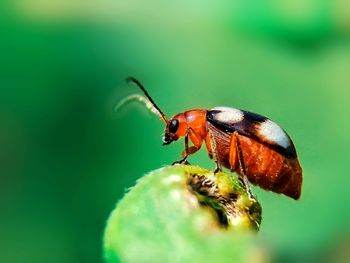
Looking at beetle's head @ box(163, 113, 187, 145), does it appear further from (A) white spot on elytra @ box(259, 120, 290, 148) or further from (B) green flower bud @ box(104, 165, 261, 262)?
(B) green flower bud @ box(104, 165, 261, 262)

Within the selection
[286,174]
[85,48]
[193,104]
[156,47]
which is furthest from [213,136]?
[85,48]

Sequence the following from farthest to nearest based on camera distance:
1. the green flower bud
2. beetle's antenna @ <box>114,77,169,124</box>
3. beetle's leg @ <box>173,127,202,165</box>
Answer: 1. beetle's antenna @ <box>114,77,169,124</box>
2. beetle's leg @ <box>173,127,202,165</box>
3. the green flower bud

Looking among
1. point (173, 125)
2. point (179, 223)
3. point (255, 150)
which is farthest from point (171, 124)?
point (179, 223)

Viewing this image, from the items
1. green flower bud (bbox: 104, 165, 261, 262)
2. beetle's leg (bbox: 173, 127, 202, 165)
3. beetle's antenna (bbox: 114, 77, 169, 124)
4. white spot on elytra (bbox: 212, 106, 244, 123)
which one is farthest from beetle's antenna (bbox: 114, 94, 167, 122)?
green flower bud (bbox: 104, 165, 261, 262)

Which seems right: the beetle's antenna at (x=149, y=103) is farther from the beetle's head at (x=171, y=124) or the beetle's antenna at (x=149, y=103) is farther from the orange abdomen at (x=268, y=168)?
the orange abdomen at (x=268, y=168)

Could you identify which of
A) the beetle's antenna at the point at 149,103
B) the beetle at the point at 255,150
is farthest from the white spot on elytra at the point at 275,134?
the beetle's antenna at the point at 149,103

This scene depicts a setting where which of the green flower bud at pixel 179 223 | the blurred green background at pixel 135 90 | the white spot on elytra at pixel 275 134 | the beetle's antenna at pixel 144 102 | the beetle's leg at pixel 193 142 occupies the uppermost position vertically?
the green flower bud at pixel 179 223

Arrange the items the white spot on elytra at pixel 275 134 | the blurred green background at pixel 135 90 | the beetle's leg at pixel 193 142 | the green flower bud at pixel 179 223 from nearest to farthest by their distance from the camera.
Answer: the green flower bud at pixel 179 223, the white spot on elytra at pixel 275 134, the beetle's leg at pixel 193 142, the blurred green background at pixel 135 90
